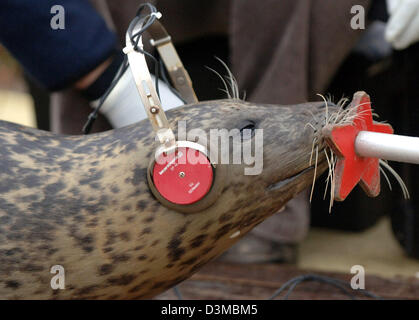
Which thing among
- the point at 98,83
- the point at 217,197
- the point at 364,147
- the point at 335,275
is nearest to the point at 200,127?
the point at 217,197

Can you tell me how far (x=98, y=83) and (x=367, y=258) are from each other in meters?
0.99

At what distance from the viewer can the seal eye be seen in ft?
2.79

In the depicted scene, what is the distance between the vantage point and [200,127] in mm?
840

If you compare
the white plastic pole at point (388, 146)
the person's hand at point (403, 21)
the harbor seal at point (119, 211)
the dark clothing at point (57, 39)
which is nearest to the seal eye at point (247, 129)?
the harbor seal at point (119, 211)

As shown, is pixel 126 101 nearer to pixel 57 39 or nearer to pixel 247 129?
pixel 57 39

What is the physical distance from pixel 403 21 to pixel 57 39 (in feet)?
2.59

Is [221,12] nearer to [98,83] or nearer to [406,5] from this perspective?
[406,5]

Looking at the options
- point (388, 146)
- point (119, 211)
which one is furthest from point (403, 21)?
point (119, 211)

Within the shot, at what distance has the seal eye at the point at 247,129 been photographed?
33.5 inches

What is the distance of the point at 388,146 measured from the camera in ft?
2.60

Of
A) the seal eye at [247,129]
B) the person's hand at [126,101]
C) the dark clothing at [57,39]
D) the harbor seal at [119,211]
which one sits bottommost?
the harbor seal at [119,211]

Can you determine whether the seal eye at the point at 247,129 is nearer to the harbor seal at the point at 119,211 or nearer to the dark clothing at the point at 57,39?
the harbor seal at the point at 119,211

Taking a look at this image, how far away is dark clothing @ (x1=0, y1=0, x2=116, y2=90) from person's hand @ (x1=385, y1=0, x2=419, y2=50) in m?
0.67

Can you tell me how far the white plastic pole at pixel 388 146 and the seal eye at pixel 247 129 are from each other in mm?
148
